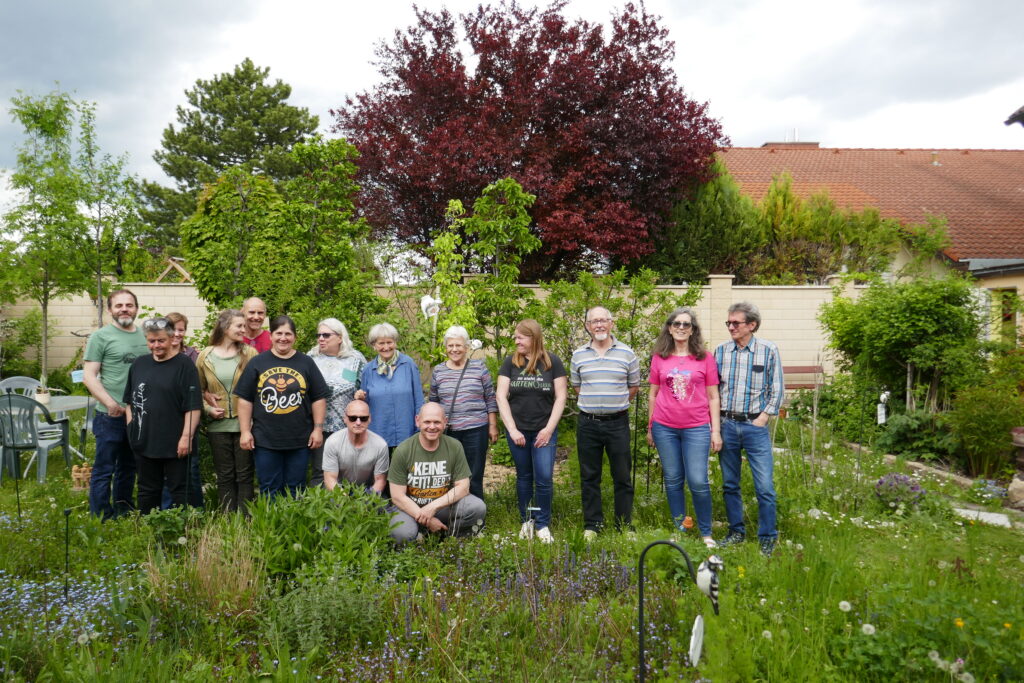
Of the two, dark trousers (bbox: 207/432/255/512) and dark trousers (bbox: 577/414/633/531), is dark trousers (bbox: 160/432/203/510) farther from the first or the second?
dark trousers (bbox: 577/414/633/531)

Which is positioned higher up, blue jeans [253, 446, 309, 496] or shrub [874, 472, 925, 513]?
blue jeans [253, 446, 309, 496]

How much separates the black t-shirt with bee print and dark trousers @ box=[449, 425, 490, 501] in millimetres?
1035

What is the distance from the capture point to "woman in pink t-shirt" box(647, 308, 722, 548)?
4070mm

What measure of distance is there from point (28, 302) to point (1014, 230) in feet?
65.0

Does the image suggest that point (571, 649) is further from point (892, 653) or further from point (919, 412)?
point (919, 412)

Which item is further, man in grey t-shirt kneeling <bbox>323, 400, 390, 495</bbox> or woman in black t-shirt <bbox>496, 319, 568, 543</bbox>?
woman in black t-shirt <bbox>496, 319, 568, 543</bbox>

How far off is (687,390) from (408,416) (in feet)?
5.98

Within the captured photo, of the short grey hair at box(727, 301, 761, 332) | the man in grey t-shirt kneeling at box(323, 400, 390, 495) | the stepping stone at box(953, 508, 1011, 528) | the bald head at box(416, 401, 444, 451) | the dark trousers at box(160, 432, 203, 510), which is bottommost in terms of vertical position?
the stepping stone at box(953, 508, 1011, 528)

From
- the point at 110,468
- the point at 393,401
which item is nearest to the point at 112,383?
the point at 110,468

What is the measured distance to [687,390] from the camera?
4.06 metres

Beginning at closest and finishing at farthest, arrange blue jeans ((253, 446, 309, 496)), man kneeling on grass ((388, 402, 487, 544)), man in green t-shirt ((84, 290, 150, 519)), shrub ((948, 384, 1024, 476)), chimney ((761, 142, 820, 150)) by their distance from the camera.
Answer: man kneeling on grass ((388, 402, 487, 544)) < blue jeans ((253, 446, 309, 496)) < man in green t-shirt ((84, 290, 150, 519)) < shrub ((948, 384, 1024, 476)) < chimney ((761, 142, 820, 150))

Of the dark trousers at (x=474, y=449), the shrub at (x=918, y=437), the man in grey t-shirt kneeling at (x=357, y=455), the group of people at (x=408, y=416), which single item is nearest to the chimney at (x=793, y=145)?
the shrub at (x=918, y=437)

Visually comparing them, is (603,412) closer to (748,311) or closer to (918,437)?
(748,311)

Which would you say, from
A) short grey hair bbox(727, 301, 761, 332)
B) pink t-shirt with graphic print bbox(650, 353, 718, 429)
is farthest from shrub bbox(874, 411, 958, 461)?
pink t-shirt with graphic print bbox(650, 353, 718, 429)
